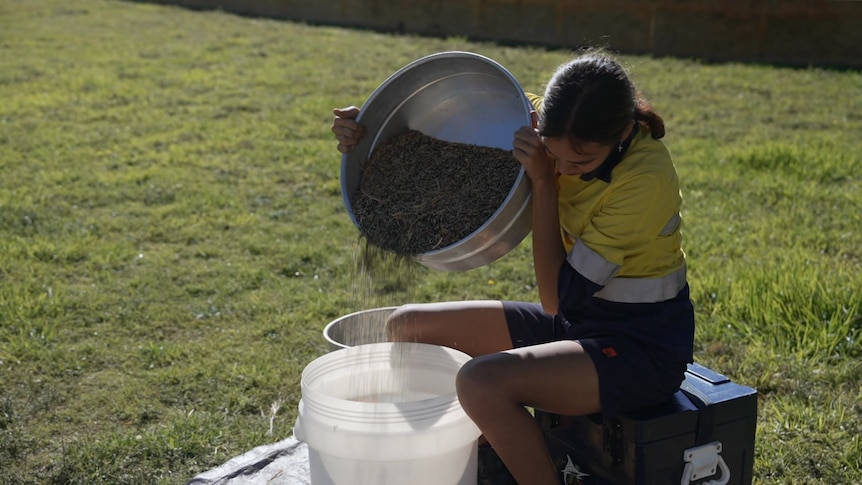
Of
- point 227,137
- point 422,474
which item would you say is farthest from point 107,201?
point 422,474

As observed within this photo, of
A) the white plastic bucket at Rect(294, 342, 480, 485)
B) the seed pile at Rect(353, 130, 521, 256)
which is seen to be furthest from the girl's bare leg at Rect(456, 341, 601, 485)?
the seed pile at Rect(353, 130, 521, 256)

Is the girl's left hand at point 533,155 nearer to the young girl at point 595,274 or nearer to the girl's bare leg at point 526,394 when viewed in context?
the young girl at point 595,274

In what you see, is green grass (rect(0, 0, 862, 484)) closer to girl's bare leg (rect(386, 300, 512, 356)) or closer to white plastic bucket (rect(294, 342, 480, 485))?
girl's bare leg (rect(386, 300, 512, 356))

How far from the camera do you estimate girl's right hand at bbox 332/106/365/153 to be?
278 centimetres

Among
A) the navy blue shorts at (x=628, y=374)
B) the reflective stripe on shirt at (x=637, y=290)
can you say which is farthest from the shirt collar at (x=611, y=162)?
the navy blue shorts at (x=628, y=374)

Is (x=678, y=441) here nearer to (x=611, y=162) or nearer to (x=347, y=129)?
(x=611, y=162)

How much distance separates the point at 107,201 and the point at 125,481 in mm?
3050

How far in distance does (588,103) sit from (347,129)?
33.2 inches

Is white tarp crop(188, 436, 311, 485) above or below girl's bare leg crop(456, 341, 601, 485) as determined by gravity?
below

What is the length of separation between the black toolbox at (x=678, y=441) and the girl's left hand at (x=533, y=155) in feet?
2.06

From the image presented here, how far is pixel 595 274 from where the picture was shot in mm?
2316

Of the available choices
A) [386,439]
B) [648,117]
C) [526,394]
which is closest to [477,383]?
[526,394]

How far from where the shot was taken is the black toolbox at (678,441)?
2279mm

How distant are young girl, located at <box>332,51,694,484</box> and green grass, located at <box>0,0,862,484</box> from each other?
23.6 inches
